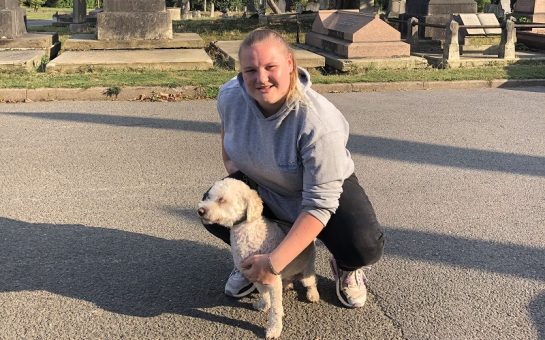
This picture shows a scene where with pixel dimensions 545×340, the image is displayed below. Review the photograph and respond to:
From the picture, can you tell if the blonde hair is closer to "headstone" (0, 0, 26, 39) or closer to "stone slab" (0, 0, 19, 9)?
"headstone" (0, 0, 26, 39)

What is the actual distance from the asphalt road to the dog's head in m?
0.58

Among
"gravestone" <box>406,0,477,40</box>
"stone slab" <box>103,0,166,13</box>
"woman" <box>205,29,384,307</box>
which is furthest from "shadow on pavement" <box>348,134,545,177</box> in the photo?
"gravestone" <box>406,0,477,40</box>

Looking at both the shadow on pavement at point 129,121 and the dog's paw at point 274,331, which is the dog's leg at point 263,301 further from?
the shadow on pavement at point 129,121

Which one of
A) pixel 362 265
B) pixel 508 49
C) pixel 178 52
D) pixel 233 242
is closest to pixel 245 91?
pixel 233 242

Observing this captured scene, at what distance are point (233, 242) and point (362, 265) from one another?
0.67 metres

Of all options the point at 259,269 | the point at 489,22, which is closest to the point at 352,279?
the point at 259,269

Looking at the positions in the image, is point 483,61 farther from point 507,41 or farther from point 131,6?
point 131,6

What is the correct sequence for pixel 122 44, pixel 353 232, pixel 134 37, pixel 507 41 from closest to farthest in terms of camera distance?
pixel 353 232
pixel 122 44
pixel 507 41
pixel 134 37

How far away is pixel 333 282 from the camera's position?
132 inches

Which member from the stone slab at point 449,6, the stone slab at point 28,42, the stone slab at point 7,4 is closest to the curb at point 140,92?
the stone slab at point 28,42

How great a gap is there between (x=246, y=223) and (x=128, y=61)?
944 centimetres

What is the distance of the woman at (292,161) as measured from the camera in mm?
2592

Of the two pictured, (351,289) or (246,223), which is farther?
(351,289)

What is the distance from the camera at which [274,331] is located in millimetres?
2760
